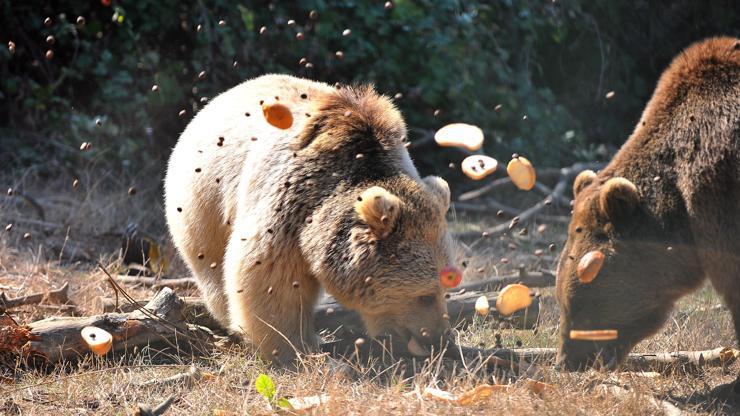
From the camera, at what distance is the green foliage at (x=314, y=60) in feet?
32.0

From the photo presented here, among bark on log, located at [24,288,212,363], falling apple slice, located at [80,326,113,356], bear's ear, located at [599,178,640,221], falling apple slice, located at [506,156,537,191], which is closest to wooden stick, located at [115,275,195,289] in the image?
bark on log, located at [24,288,212,363]

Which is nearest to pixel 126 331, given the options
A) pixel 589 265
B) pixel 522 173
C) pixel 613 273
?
pixel 522 173

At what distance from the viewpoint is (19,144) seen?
1017 centimetres

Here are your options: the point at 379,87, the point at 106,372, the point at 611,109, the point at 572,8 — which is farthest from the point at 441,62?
the point at 106,372

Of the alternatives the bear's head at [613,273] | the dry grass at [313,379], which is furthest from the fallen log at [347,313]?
the bear's head at [613,273]

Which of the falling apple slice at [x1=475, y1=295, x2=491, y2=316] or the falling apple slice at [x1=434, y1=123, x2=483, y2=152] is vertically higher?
the falling apple slice at [x1=434, y1=123, x2=483, y2=152]

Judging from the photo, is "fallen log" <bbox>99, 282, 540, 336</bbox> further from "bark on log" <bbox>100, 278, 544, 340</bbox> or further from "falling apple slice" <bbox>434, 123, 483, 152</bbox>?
"falling apple slice" <bbox>434, 123, 483, 152</bbox>

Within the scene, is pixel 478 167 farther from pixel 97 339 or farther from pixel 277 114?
pixel 97 339

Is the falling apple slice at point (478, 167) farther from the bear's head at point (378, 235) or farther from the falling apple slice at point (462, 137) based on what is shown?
the bear's head at point (378, 235)

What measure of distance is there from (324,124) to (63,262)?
3.41 metres

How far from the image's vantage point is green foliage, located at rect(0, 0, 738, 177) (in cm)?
976

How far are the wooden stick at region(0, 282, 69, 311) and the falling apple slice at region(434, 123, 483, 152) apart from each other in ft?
9.37

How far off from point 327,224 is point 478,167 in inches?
41.2

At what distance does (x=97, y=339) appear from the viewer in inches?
197
